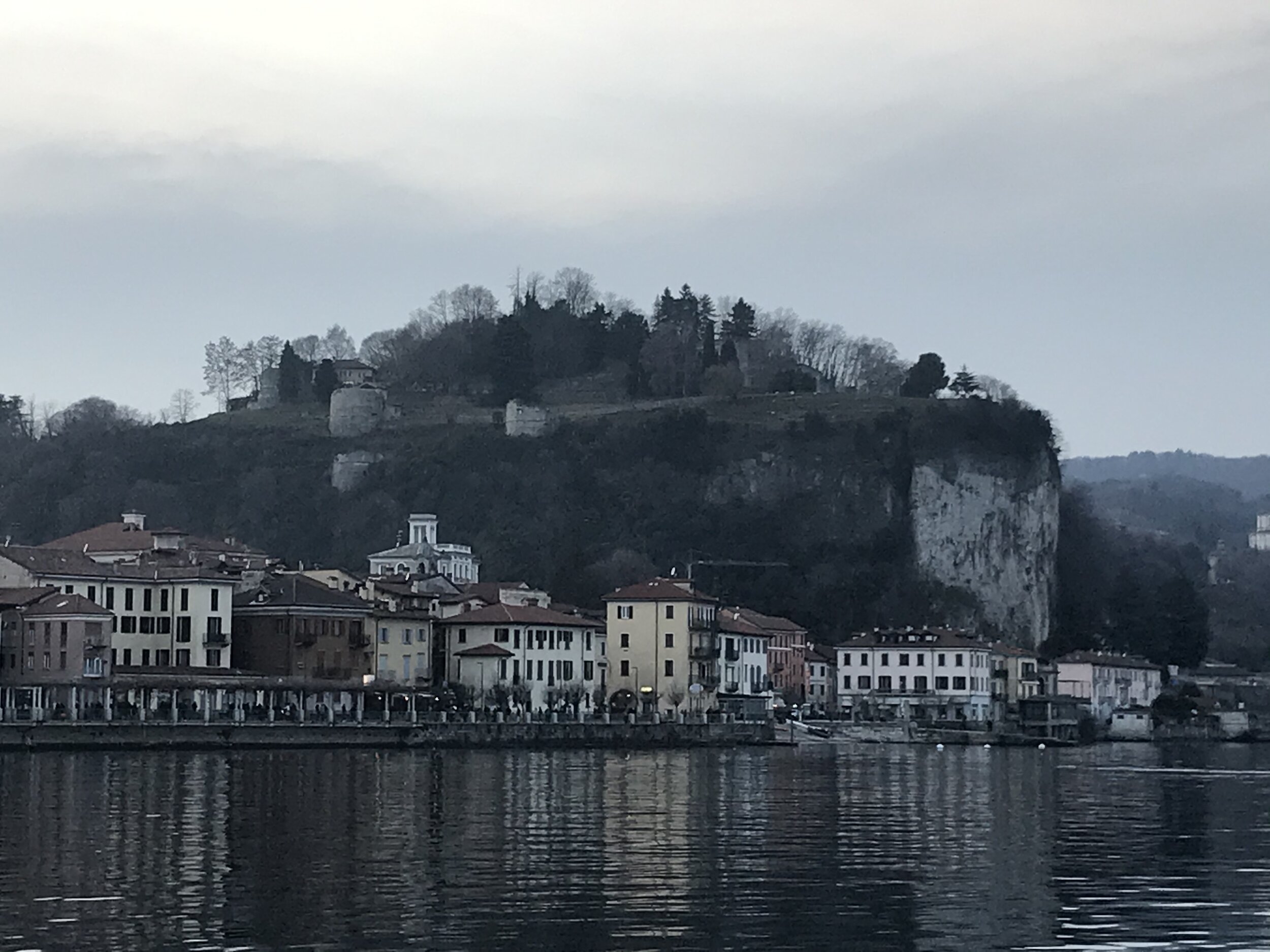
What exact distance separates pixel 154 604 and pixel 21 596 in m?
7.33

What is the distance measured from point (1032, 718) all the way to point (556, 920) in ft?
384

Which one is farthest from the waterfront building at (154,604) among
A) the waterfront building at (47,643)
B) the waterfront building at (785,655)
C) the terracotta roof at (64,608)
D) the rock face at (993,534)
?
the rock face at (993,534)

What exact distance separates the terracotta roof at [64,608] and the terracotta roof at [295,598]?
10.8 meters

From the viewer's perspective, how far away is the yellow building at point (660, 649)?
118m

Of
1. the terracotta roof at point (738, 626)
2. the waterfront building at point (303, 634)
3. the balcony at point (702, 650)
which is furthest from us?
the terracotta roof at point (738, 626)

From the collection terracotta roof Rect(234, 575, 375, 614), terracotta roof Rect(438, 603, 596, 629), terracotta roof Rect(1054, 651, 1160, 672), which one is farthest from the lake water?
terracotta roof Rect(1054, 651, 1160, 672)

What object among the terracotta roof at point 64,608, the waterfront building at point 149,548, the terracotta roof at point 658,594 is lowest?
the terracotta roof at point 64,608

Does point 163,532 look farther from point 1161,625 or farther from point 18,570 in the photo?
point 1161,625

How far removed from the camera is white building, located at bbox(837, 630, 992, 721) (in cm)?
14262

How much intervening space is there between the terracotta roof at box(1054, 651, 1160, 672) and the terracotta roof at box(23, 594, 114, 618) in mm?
86010

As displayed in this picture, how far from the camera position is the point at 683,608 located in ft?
389

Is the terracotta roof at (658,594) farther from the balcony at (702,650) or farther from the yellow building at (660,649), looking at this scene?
the balcony at (702,650)

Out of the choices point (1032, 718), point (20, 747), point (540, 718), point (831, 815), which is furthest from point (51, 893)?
point (1032, 718)

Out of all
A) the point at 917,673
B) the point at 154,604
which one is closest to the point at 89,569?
the point at 154,604
